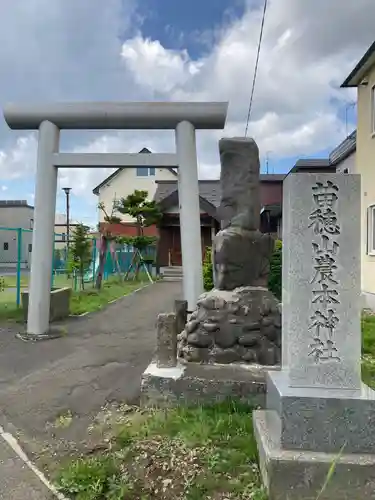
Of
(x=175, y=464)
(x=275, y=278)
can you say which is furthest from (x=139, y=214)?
(x=175, y=464)

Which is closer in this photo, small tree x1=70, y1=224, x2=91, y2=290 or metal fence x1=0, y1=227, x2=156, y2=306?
metal fence x1=0, y1=227, x2=156, y2=306

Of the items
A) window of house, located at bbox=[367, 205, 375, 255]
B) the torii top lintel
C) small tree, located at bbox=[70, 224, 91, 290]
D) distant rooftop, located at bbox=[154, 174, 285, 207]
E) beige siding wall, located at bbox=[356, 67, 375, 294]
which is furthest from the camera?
distant rooftop, located at bbox=[154, 174, 285, 207]

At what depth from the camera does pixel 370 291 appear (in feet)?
38.1

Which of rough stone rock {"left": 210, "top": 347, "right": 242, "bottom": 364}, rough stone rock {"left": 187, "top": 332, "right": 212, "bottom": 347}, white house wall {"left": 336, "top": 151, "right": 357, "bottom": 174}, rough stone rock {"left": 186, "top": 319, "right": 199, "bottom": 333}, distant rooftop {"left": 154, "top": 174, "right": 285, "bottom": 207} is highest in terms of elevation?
distant rooftop {"left": 154, "top": 174, "right": 285, "bottom": 207}

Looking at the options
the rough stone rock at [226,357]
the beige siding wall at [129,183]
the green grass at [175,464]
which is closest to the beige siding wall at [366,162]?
the rough stone rock at [226,357]

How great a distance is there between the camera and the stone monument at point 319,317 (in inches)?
108

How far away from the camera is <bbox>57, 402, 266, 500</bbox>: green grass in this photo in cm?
287

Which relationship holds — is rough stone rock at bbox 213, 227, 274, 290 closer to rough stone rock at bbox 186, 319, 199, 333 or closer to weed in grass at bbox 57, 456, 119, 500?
rough stone rock at bbox 186, 319, 199, 333

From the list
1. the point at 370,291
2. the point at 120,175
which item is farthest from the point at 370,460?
the point at 120,175

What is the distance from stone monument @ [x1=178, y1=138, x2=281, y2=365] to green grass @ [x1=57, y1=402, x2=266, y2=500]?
1067 mm

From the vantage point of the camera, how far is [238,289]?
503 cm

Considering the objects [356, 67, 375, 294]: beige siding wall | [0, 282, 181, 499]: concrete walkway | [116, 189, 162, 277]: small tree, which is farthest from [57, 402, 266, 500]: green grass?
[116, 189, 162, 277]: small tree

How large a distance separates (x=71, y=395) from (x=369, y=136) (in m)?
10.6

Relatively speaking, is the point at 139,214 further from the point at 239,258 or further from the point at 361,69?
the point at 239,258
